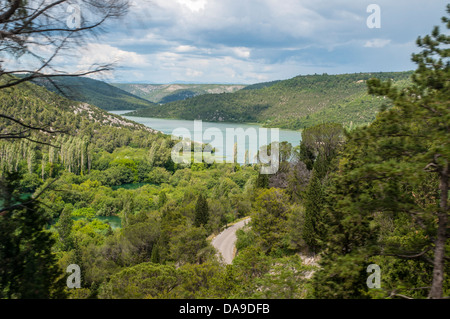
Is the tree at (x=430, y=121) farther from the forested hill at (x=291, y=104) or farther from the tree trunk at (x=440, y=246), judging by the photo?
the forested hill at (x=291, y=104)

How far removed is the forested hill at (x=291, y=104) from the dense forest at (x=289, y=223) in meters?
71.6

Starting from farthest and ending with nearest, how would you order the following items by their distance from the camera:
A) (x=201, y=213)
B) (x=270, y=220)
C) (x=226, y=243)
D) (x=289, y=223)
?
(x=201, y=213), (x=226, y=243), (x=270, y=220), (x=289, y=223)

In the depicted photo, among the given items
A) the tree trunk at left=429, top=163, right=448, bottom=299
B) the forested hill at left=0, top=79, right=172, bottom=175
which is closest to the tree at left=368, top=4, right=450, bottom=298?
the tree trunk at left=429, top=163, right=448, bottom=299

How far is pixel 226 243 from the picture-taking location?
20.1 meters

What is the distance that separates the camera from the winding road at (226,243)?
17.7 meters

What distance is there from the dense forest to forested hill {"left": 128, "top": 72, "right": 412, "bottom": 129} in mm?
71561

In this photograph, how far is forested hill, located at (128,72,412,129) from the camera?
10650cm

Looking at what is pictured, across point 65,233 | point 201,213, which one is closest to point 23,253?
point 201,213

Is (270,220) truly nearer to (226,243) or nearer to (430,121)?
(226,243)

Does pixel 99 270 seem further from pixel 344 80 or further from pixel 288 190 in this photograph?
pixel 344 80

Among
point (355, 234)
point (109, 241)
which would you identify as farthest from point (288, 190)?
point (355, 234)

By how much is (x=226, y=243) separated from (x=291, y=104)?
402 ft

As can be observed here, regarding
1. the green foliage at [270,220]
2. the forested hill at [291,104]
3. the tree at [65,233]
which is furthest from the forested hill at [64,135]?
the forested hill at [291,104]
